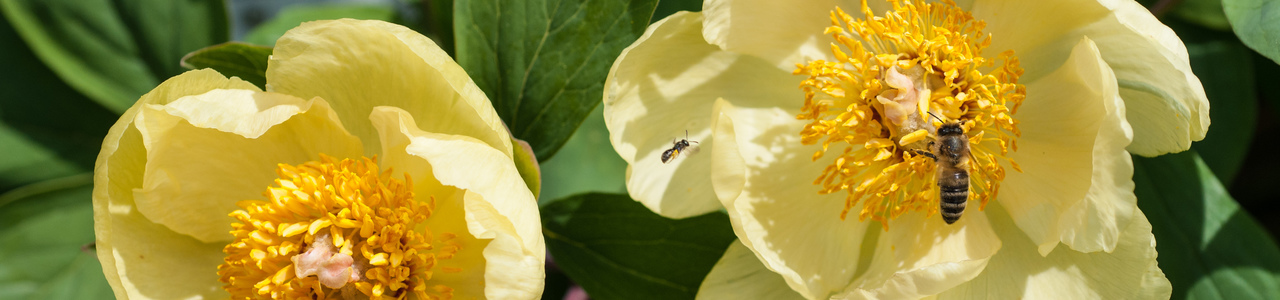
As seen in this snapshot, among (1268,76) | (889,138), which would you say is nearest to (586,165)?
(889,138)

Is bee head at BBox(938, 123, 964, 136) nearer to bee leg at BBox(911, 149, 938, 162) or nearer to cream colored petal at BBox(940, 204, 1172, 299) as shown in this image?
bee leg at BBox(911, 149, 938, 162)

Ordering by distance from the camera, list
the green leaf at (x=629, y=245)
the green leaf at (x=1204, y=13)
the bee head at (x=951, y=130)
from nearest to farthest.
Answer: the bee head at (x=951, y=130)
the green leaf at (x=629, y=245)
the green leaf at (x=1204, y=13)

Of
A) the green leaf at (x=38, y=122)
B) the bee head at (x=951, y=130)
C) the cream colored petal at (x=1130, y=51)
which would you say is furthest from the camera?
the green leaf at (x=38, y=122)

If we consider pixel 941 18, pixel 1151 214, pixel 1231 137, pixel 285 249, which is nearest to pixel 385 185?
pixel 285 249

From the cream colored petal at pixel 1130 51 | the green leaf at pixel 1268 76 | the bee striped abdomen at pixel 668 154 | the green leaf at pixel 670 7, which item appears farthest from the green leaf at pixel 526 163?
the green leaf at pixel 1268 76

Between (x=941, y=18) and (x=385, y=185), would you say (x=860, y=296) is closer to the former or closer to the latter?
(x=941, y=18)

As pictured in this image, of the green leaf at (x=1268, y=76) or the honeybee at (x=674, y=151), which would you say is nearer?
the honeybee at (x=674, y=151)

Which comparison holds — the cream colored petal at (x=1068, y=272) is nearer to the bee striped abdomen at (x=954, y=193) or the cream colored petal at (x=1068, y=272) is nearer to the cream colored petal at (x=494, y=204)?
the bee striped abdomen at (x=954, y=193)
